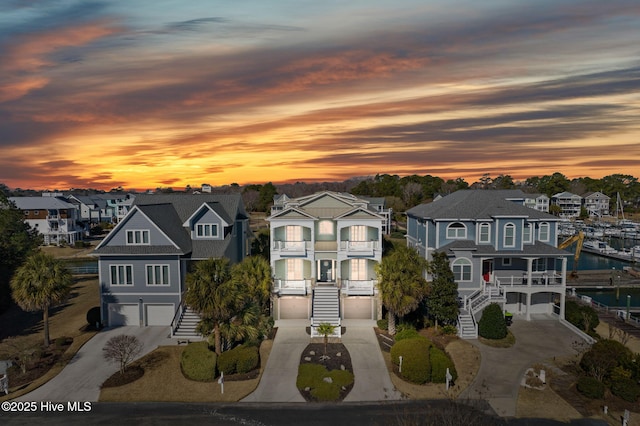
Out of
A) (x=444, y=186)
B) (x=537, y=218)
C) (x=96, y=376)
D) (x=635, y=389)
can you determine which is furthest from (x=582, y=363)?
(x=444, y=186)

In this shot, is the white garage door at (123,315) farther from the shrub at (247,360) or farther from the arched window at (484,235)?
the arched window at (484,235)

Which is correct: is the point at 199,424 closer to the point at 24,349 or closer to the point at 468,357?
the point at 24,349

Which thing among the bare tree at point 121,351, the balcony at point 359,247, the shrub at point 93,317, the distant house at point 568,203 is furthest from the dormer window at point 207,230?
the distant house at point 568,203

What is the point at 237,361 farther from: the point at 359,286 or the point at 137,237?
the point at 137,237

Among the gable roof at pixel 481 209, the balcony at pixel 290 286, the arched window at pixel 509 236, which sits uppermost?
the gable roof at pixel 481 209

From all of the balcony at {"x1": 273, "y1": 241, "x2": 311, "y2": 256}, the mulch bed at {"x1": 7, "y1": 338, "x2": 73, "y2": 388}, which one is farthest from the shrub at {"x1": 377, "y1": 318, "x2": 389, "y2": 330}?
the mulch bed at {"x1": 7, "y1": 338, "x2": 73, "y2": 388}
